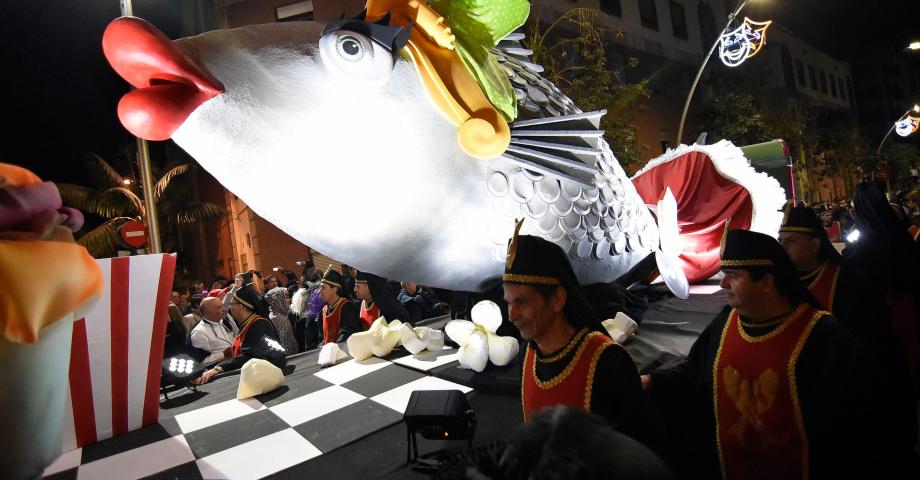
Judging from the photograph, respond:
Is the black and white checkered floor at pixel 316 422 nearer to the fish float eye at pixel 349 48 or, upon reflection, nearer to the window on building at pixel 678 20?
the fish float eye at pixel 349 48

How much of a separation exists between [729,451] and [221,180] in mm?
2146

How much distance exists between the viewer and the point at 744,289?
5.15 ft

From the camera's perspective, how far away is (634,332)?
2586 mm

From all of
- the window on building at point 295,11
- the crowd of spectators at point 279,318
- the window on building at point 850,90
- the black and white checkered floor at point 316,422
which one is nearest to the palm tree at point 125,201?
the window on building at point 295,11

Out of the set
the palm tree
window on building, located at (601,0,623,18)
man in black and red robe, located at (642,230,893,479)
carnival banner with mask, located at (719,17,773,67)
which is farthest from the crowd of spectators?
window on building, located at (601,0,623,18)

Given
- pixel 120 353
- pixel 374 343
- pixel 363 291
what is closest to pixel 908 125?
pixel 363 291

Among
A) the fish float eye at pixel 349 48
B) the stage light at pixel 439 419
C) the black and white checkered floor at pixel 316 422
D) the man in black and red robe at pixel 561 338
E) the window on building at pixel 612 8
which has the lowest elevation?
the black and white checkered floor at pixel 316 422

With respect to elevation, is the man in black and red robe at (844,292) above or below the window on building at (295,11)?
below

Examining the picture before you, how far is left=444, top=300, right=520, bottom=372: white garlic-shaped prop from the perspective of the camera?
2381mm

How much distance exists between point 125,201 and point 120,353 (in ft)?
39.3

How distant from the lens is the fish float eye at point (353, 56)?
69.8 inches

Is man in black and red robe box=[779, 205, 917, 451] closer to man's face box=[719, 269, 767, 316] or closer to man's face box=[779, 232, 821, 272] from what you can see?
man's face box=[779, 232, 821, 272]

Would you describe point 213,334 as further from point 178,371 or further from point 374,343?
point 374,343

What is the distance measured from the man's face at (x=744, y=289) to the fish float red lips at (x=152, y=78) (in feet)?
6.36
